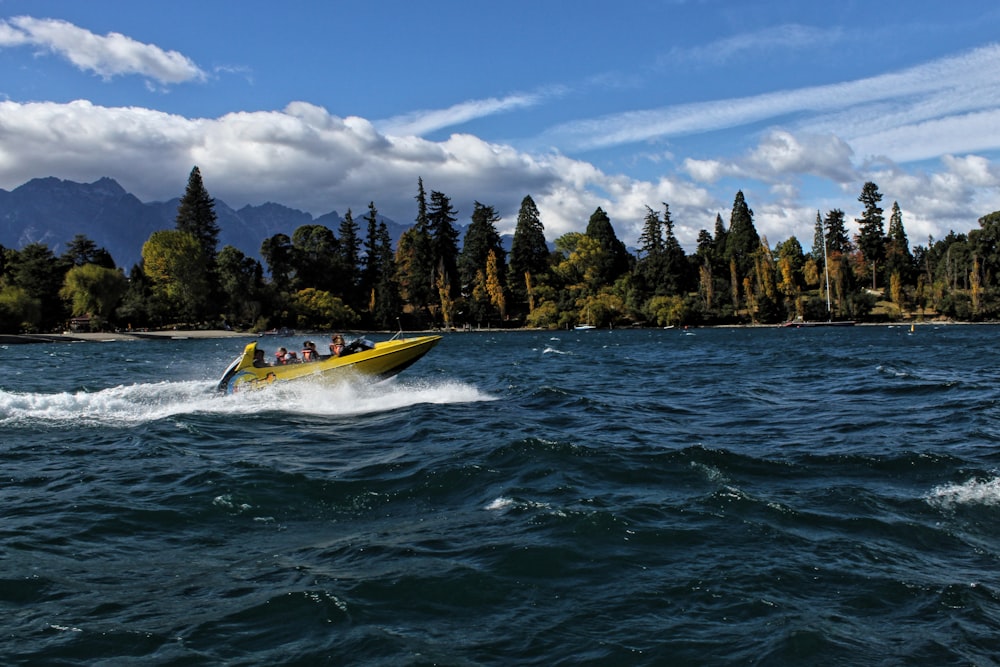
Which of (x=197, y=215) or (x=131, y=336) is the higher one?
(x=197, y=215)

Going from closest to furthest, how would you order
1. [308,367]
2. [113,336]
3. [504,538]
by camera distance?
[504,538], [308,367], [113,336]

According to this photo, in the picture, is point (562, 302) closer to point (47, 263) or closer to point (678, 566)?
point (47, 263)

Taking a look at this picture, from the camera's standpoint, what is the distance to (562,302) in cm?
12612

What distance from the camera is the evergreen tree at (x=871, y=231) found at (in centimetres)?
13675

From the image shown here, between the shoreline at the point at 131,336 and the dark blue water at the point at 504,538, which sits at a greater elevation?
the shoreline at the point at 131,336

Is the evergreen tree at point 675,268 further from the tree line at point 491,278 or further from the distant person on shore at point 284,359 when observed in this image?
the distant person on shore at point 284,359

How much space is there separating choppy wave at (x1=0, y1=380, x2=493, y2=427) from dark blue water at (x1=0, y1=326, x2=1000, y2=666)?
16.9 inches

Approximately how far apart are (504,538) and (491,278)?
119 metres

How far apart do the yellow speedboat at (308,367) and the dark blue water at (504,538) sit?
2.97 meters

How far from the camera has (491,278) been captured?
128 m

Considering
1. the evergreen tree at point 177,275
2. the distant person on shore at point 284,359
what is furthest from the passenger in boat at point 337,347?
the evergreen tree at point 177,275

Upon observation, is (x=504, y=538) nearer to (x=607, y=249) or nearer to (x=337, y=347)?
(x=337, y=347)

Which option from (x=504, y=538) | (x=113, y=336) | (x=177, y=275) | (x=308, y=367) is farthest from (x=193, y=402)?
(x=177, y=275)

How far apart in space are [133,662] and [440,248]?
433ft
